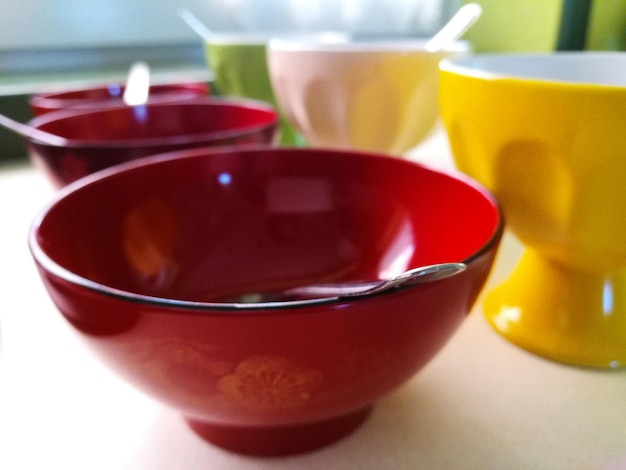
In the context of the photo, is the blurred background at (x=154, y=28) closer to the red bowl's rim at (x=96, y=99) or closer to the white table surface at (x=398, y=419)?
the red bowl's rim at (x=96, y=99)

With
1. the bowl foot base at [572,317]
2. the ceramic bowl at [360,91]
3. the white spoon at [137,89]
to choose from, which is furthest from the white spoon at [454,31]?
the white spoon at [137,89]

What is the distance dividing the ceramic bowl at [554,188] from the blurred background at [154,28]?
414mm

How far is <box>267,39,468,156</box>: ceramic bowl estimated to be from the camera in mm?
483

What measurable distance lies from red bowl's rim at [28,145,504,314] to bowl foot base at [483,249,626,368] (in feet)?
0.29

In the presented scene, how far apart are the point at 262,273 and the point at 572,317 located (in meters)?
0.21

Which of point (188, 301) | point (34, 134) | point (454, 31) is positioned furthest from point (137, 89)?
point (188, 301)

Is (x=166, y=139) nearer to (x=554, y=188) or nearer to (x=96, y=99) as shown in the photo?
(x=96, y=99)

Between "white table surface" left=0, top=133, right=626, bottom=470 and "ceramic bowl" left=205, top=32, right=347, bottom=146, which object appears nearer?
"white table surface" left=0, top=133, right=626, bottom=470

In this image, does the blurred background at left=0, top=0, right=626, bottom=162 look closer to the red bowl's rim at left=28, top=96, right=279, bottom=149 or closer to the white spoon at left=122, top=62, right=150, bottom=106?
the white spoon at left=122, top=62, right=150, bottom=106

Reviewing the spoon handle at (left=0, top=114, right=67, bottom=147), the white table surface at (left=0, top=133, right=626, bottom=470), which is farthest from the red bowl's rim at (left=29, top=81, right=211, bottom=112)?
the white table surface at (left=0, top=133, right=626, bottom=470)

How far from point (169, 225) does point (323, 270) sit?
0.12 meters

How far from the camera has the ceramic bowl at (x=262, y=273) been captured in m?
0.21

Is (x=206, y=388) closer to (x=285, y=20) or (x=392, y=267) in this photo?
(x=392, y=267)

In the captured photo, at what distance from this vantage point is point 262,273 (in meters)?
0.44
